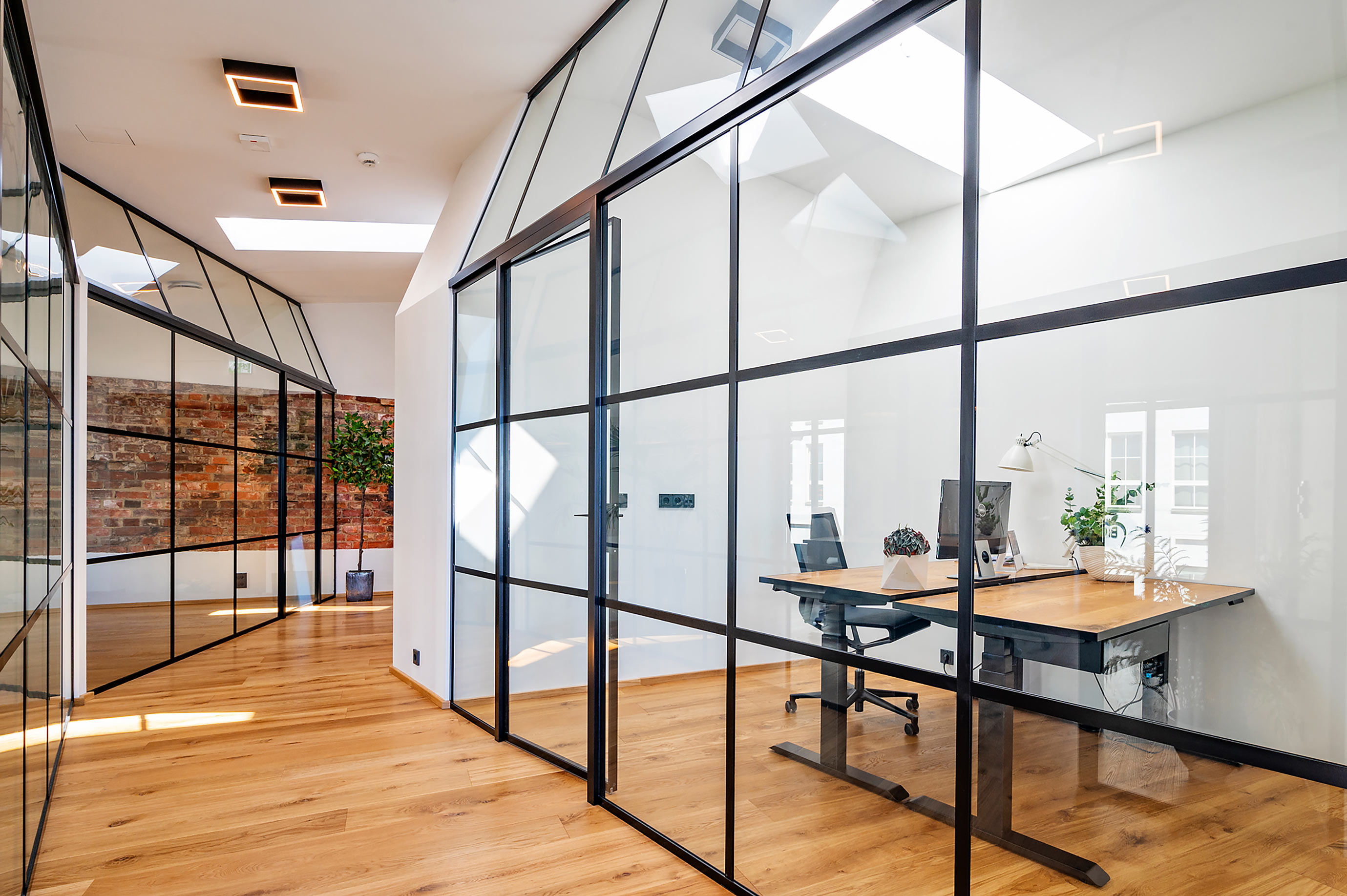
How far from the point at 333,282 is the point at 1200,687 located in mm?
7318

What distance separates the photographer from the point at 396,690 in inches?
175

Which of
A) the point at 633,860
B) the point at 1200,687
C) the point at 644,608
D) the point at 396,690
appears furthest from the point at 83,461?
the point at 1200,687

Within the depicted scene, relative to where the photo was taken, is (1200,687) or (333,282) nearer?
(1200,687)

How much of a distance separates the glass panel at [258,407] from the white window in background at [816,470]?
5.57 m

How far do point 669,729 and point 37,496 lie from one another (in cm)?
229

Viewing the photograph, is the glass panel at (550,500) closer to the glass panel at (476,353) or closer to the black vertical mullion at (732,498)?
the glass panel at (476,353)

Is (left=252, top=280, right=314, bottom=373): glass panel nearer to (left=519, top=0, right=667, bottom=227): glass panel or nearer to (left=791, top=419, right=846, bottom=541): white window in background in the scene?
(left=519, top=0, right=667, bottom=227): glass panel

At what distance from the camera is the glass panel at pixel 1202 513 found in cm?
106

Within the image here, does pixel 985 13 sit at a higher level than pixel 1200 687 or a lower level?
higher

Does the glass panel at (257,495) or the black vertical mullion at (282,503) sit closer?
the glass panel at (257,495)

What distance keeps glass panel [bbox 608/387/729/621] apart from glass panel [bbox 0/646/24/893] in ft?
5.83

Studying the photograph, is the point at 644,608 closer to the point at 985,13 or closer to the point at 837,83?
the point at 837,83

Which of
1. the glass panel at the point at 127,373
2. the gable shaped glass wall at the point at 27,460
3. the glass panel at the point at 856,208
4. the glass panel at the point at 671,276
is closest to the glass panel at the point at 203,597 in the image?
the glass panel at the point at 127,373

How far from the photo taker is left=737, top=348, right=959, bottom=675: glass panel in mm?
1630
